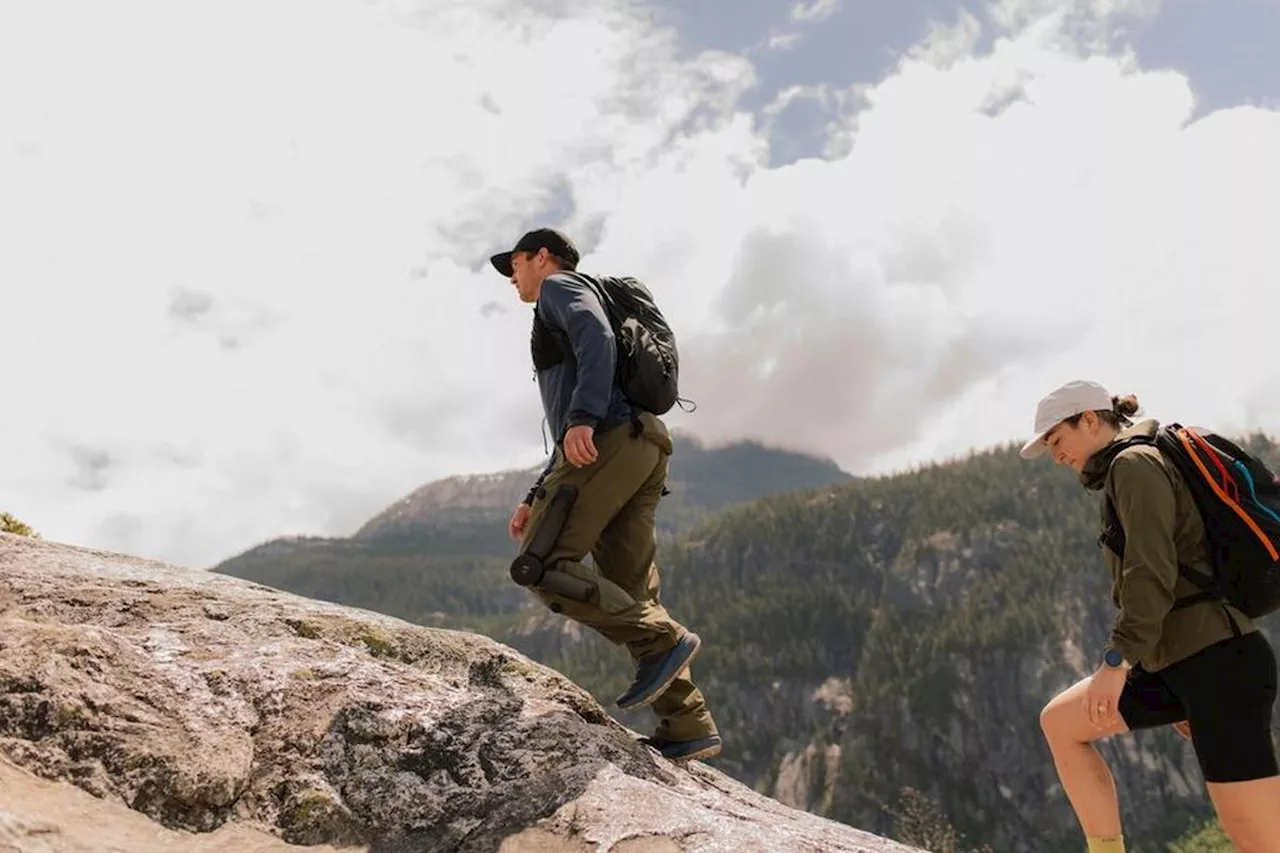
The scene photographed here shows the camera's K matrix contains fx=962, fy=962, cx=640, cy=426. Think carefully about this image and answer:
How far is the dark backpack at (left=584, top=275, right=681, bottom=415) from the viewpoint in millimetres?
6129

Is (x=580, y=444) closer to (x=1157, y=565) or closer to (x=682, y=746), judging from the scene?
(x=682, y=746)

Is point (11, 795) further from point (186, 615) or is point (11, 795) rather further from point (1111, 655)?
point (1111, 655)

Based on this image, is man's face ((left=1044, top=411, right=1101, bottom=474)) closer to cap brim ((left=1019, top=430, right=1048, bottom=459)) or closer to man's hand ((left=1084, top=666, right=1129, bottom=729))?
cap brim ((left=1019, top=430, right=1048, bottom=459))

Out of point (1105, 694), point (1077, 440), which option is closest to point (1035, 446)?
point (1077, 440)

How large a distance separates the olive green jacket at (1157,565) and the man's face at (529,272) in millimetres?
3741

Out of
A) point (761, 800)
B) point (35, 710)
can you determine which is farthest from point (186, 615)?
point (761, 800)

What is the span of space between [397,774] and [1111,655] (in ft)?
12.6

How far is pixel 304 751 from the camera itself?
16.5ft

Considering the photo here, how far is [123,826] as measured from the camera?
14.1 ft

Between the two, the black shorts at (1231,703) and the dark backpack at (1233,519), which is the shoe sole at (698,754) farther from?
the dark backpack at (1233,519)

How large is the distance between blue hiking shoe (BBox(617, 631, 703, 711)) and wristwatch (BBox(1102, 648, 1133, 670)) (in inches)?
91.2

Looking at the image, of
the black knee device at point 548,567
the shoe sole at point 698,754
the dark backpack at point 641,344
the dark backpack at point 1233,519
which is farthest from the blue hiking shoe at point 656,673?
the dark backpack at point 1233,519

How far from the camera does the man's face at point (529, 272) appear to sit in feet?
21.6

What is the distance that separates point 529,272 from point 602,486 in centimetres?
162
